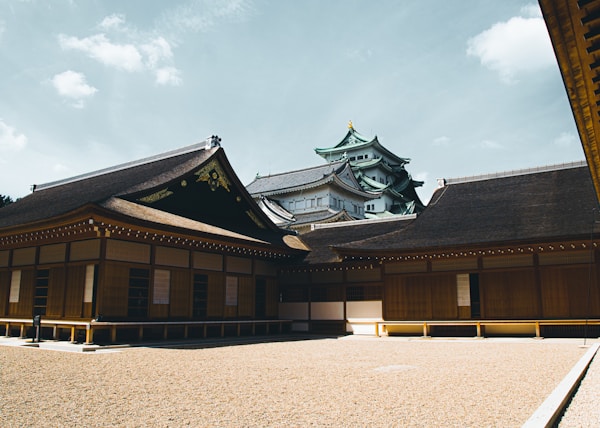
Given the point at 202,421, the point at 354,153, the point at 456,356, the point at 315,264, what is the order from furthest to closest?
1. the point at 354,153
2. the point at 315,264
3. the point at 456,356
4. the point at 202,421

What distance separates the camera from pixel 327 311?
17984 millimetres

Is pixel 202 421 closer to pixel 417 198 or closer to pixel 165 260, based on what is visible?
pixel 165 260

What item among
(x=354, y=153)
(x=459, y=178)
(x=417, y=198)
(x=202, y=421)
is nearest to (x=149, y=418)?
(x=202, y=421)

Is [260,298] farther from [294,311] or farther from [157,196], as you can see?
[157,196]

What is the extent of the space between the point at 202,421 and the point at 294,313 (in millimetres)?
14275

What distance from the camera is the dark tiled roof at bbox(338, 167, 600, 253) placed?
47.0ft

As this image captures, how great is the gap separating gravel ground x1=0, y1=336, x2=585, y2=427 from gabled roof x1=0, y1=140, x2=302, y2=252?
15.3 ft

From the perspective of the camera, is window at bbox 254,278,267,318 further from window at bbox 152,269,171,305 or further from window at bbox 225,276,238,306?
window at bbox 152,269,171,305

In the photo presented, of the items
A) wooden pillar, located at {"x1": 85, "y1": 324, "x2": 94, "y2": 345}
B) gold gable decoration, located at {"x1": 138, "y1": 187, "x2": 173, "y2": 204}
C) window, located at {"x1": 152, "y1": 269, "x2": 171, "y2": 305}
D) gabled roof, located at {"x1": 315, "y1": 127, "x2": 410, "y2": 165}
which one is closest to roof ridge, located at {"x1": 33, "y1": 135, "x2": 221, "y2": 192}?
gold gable decoration, located at {"x1": 138, "y1": 187, "x2": 173, "y2": 204}

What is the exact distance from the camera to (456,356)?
9.97 m

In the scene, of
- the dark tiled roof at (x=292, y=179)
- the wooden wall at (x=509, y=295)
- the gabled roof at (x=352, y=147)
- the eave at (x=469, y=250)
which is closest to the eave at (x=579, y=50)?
the eave at (x=469, y=250)

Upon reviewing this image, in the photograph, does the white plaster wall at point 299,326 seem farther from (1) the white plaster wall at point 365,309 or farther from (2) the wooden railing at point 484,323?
(2) the wooden railing at point 484,323

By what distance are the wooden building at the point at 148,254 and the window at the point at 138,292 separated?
A: 27 mm

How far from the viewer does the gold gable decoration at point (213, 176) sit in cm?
1669
